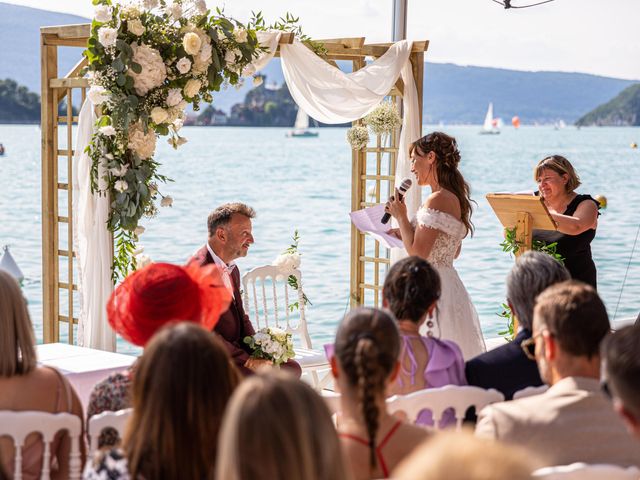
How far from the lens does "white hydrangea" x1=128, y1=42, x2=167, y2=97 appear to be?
484cm

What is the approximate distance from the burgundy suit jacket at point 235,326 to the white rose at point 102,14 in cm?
134

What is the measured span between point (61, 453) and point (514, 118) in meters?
35.9

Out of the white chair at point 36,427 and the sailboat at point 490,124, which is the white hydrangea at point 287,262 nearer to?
the white chair at point 36,427

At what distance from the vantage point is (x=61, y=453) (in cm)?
266

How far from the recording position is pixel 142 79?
488 centimetres

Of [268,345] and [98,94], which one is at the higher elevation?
[98,94]

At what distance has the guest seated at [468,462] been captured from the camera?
3.34 feet

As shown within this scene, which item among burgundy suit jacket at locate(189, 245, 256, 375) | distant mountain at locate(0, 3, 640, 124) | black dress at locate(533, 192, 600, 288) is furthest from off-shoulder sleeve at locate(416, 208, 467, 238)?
distant mountain at locate(0, 3, 640, 124)

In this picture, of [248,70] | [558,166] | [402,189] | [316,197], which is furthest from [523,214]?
[316,197]

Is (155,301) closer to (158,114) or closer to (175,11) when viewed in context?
(158,114)

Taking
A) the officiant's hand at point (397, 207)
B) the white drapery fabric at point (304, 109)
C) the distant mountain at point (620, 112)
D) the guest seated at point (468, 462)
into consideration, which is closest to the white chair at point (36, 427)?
the guest seated at point (468, 462)

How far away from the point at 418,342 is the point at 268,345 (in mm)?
1438

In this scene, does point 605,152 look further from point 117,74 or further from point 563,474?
point 563,474

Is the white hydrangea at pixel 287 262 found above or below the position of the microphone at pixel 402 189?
below
